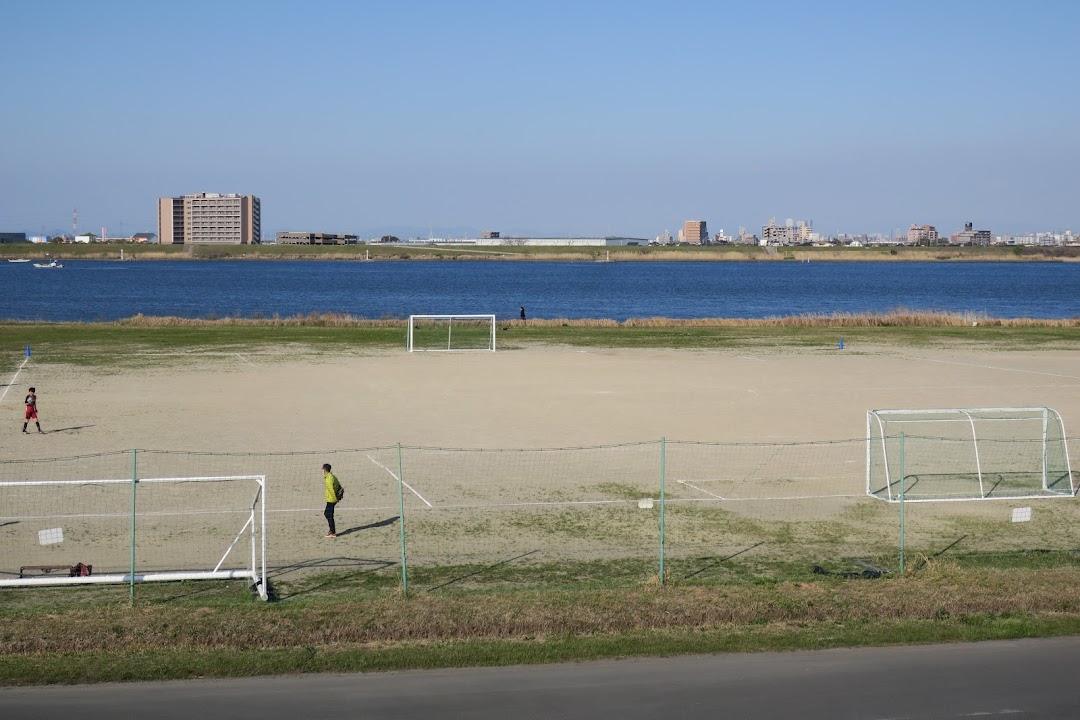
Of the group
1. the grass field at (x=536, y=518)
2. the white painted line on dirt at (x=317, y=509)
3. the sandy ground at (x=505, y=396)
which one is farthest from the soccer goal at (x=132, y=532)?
the sandy ground at (x=505, y=396)

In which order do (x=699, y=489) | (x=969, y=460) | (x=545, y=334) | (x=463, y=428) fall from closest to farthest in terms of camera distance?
(x=699, y=489), (x=969, y=460), (x=463, y=428), (x=545, y=334)

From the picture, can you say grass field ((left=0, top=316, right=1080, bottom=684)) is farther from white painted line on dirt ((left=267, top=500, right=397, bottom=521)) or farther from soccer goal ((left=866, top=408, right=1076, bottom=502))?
soccer goal ((left=866, top=408, right=1076, bottom=502))

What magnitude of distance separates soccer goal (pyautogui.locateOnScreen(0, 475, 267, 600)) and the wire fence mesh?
61 millimetres

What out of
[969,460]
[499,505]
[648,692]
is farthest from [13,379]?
[648,692]

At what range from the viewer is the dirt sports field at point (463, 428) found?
20953 millimetres

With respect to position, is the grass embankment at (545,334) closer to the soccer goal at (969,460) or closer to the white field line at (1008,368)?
the white field line at (1008,368)

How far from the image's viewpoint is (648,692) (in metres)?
13.7

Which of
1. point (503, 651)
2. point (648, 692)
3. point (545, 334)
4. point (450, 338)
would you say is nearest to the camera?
point (648, 692)

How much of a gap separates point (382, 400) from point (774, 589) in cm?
2229

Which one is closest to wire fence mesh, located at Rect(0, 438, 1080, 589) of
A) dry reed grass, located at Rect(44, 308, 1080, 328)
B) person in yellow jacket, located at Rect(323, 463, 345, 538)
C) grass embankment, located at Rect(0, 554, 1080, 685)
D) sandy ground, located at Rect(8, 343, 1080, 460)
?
person in yellow jacket, located at Rect(323, 463, 345, 538)

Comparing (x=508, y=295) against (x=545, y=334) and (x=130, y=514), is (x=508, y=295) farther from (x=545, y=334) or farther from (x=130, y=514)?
(x=130, y=514)

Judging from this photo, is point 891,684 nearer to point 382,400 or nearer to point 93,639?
point 93,639

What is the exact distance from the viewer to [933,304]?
407 feet

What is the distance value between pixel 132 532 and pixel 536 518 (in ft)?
27.5
